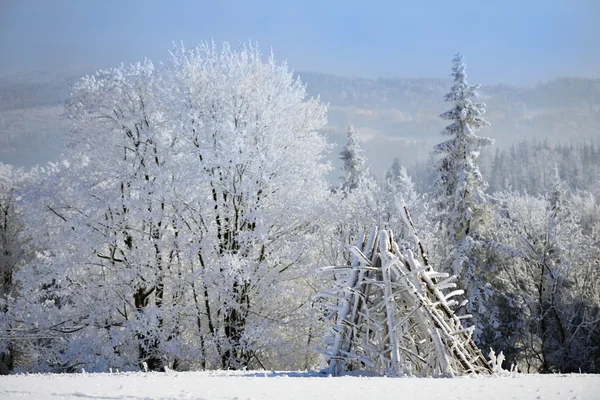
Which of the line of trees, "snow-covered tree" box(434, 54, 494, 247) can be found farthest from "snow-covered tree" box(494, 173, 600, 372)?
the line of trees

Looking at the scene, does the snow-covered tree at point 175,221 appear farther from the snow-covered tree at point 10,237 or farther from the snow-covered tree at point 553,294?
the snow-covered tree at point 553,294

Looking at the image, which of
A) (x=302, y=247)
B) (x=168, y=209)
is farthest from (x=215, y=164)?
(x=302, y=247)

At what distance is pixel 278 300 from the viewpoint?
20859 mm

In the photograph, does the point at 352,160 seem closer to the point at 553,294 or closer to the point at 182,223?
the point at 553,294

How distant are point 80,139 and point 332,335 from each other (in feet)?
44.9

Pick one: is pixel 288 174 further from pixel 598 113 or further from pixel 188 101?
pixel 598 113

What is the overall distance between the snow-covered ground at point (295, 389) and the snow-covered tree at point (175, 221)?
11.7m

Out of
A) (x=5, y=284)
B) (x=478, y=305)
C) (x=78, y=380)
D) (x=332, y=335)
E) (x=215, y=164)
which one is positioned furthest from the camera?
(x=5, y=284)

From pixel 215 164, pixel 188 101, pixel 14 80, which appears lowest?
pixel 215 164

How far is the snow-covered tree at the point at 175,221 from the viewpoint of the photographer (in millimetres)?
19453

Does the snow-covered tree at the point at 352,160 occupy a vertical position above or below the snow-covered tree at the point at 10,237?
above

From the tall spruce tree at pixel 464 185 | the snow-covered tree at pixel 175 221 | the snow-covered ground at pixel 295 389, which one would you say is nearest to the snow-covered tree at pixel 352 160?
the tall spruce tree at pixel 464 185

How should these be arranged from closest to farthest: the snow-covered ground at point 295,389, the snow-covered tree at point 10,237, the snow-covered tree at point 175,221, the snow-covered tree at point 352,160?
the snow-covered ground at point 295,389 < the snow-covered tree at point 175,221 < the snow-covered tree at point 10,237 < the snow-covered tree at point 352,160

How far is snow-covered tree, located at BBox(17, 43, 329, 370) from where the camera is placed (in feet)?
63.8
